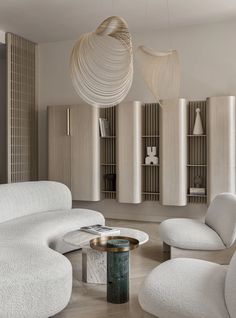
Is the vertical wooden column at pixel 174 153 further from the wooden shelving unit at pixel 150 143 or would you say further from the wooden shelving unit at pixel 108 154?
the wooden shelving unit at pixel 108 154

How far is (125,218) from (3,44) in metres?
3.61

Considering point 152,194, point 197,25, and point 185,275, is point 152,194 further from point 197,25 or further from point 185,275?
point 185,275

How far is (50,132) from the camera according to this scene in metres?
6.48

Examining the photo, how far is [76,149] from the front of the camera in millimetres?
6277

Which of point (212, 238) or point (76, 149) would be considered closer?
point (212, 238)

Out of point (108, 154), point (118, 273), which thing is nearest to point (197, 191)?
point (108, 154)

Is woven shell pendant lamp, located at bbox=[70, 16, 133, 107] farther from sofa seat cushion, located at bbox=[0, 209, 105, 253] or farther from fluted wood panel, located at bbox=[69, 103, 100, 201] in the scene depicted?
fluted wood panel, located at bbox=[69, 103, 100, 201]

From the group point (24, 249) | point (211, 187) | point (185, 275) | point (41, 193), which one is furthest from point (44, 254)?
point (211, 187)

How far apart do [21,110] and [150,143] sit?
2369 millimetres

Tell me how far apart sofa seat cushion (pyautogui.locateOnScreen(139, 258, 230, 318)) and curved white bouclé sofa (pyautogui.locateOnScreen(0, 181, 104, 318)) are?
1.98ft

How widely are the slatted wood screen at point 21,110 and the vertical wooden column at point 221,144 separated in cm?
326

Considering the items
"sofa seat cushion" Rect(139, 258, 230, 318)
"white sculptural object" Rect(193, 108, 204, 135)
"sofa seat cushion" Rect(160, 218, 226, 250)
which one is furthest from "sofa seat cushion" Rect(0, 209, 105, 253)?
"white sculptural object" Rect(193, 108, 204, 135)

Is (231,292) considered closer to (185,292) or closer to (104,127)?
(185,292)

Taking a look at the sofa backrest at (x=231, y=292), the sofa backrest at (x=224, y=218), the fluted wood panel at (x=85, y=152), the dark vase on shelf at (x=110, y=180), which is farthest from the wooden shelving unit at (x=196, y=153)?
the sofa backrest at (x=231, y=292)
